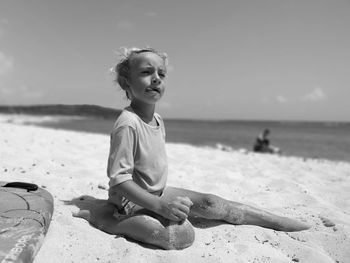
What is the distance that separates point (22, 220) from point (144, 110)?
1208mm

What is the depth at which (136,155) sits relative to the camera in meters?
2.58

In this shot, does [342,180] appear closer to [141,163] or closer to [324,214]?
[324,214]

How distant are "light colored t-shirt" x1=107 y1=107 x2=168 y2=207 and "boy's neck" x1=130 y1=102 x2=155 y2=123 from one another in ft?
0.16

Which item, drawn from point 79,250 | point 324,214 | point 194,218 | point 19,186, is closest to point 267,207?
point 324,214

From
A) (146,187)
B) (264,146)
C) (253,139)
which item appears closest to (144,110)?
(146,187)

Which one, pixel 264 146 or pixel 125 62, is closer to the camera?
pixel 125 62

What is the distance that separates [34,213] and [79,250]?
1.64ft

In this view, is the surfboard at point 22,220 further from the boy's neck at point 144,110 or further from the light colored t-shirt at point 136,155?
the boy's neck at point 144,110

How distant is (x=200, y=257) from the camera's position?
2.33 metres

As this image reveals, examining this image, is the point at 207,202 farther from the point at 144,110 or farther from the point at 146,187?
the point at 144,110

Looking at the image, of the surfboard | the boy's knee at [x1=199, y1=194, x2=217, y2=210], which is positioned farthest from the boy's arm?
the surfboard

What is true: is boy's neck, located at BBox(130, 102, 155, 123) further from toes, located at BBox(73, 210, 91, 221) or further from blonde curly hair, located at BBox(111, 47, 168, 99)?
toes, located at BBox(73, 210, 91, 221)

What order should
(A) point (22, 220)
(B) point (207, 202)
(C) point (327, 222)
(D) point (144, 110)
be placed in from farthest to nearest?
(C) point (327, 222) < (B) point (207, 202) < (D) point (144, 110) < (A) point (22, 220)

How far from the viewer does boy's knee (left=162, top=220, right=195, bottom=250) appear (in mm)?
2396
